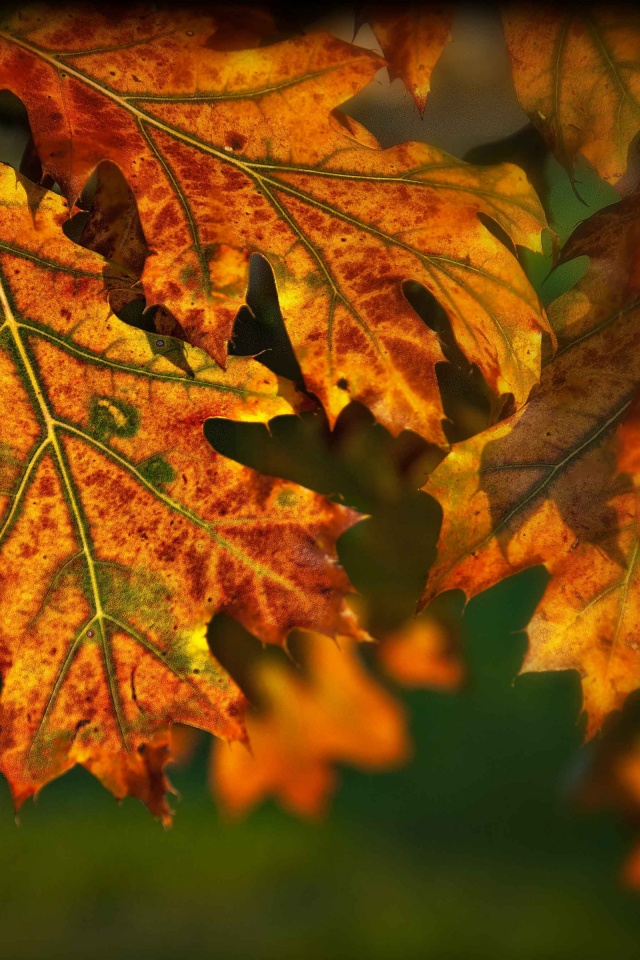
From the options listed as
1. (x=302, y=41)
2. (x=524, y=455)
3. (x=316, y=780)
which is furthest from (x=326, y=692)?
(x=302, y=41)

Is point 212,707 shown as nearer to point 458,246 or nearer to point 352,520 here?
point 352,520

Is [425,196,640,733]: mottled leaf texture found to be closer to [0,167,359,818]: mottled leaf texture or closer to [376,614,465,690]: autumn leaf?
[0,167,359,818]: mottled leaf texture

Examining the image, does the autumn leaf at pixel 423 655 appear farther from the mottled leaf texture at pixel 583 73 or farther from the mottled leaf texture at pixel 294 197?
the mottled leaf texture at pixel 583 73

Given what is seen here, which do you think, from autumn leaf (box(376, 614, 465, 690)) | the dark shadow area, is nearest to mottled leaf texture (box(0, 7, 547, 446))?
the dark shadow area

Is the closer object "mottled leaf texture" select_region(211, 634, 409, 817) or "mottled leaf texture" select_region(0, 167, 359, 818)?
"mottled leaf texture" select_region(0, 167, 359, 818)

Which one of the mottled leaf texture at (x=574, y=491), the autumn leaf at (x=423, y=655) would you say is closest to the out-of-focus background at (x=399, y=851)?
the autumn leaf at (x=423, y=655)
